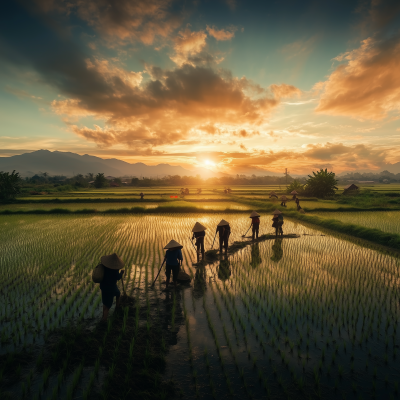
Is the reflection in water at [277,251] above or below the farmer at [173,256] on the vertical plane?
below

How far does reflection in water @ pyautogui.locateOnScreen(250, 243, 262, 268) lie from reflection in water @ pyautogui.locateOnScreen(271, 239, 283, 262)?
0.54 m

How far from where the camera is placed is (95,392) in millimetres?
3031

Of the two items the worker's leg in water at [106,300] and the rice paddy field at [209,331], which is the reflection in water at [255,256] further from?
the worker's leg in water at [106,300]

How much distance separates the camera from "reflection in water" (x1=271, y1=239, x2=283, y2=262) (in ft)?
28.1

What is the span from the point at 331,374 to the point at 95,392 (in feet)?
10.1

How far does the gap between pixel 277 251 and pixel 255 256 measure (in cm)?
120

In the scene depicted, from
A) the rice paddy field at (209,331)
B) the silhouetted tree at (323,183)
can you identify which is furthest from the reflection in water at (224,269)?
the silhouetted tree at (323,183)

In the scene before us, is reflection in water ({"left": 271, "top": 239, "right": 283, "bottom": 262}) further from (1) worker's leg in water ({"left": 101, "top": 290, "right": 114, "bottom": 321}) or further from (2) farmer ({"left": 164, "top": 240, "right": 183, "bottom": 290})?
(1) worker's leg in water ({"left": 101, "top": 290, "right": 114, "bottom": 321})

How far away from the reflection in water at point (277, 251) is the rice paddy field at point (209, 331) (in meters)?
0.25

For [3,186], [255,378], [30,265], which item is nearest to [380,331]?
[255,378]

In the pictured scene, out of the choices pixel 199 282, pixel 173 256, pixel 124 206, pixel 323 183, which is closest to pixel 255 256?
pixel 199 282

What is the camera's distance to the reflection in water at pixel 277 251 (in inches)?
338

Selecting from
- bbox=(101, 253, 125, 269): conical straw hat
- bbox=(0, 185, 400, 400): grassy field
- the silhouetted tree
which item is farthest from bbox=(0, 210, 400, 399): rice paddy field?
the silhouetted tree

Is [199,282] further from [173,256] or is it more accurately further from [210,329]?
[210,329]
